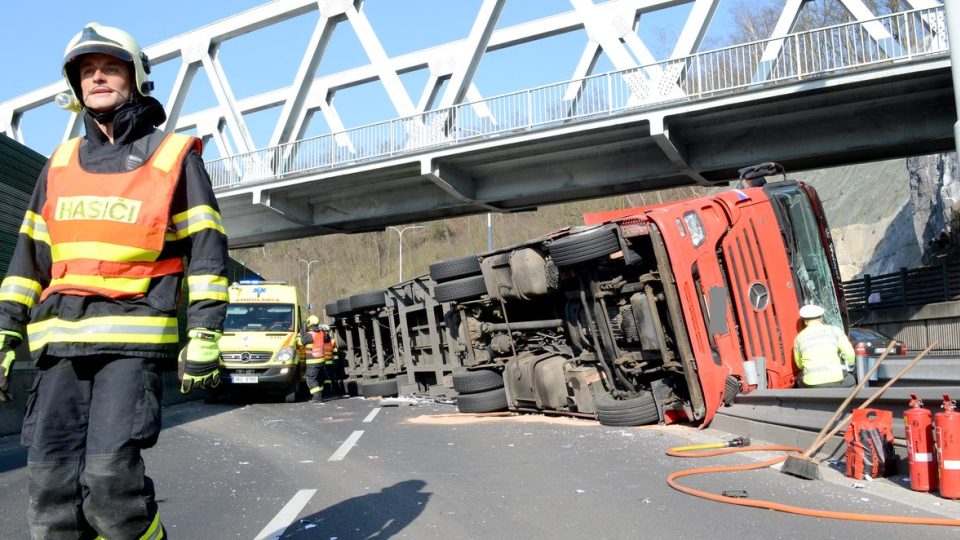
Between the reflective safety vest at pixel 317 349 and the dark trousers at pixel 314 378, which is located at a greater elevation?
the reflective safety vest at pixel 317 349

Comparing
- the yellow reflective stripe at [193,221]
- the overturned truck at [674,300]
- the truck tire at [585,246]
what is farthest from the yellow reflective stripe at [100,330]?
the truck tire at [585,246]

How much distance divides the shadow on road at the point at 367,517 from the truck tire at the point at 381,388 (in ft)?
Result: 35.3

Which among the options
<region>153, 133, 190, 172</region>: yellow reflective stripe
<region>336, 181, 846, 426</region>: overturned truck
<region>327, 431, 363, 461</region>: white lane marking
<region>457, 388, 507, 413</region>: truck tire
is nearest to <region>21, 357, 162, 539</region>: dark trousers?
<region>153, 133, 190, 172</region>: yellow reflective stripe

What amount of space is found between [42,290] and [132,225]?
507 mm

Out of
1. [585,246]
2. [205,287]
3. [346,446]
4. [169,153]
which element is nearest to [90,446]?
[205,287]

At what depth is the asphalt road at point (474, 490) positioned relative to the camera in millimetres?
4746

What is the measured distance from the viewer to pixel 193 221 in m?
3.24

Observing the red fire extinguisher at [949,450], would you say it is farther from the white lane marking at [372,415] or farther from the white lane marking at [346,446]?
the white lane marking at [372,415]

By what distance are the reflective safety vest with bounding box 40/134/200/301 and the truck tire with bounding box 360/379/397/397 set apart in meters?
13.7

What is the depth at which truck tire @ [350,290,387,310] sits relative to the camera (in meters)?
17.2

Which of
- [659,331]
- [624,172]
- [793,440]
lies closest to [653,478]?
[793,440]

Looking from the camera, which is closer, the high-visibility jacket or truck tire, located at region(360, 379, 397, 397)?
the high-visibility jacket

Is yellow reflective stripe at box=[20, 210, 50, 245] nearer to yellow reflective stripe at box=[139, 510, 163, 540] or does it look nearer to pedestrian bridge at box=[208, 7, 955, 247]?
yellow reflective stripe at box=[139, 510, 163, 540]

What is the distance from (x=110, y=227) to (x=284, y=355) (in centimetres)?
1338
